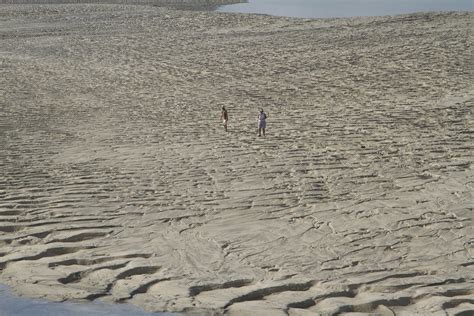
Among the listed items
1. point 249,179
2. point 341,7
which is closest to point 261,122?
point 249,179

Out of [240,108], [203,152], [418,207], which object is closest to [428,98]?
[240,108]

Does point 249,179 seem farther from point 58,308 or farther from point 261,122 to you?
point 58,308

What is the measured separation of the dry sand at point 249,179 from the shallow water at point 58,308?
6.3 inches

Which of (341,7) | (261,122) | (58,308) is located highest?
(341,7)

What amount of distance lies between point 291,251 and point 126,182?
348cm

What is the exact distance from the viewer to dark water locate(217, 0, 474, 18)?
4078cm

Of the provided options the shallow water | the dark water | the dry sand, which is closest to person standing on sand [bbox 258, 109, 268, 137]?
the dry sand

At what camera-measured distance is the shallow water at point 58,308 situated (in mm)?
6688

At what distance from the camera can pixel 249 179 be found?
438 inches

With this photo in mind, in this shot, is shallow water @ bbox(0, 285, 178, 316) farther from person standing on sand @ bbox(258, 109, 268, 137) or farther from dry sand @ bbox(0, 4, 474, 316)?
person standing on sand @ bbox(258, 109, 268, 137)

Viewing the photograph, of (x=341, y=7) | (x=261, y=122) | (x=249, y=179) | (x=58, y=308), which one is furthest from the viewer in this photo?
(x=341, y=7)

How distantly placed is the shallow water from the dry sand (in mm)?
161

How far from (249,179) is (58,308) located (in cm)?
475

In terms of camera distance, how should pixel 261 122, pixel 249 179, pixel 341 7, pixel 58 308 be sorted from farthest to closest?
pixel 341 7, pixel 261 122, pixel 249 179, pixel 58 308
